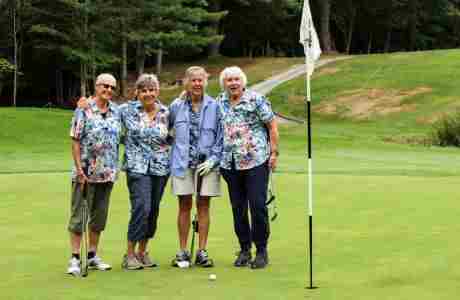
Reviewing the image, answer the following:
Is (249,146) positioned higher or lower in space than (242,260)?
higher

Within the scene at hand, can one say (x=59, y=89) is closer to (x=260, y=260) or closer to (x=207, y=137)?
(x=207, y=137)

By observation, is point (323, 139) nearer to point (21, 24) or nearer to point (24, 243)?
point (21, 24)

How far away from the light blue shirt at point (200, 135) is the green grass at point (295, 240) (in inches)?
39.3

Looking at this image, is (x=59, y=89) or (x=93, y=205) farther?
(x=59, y=89)

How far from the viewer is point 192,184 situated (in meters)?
9.41

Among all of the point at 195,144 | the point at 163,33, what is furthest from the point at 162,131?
the point at 163,33

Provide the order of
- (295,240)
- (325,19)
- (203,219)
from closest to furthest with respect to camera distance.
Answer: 1. (203,219)
2. (295,240)
3. (325,19)

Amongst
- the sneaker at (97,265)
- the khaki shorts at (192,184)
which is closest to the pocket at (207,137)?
the khaki shorts at (192,184)

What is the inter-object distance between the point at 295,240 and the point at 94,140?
2750 mm

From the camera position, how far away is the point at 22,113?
36406 millimetres

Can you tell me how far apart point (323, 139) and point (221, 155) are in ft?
81.7

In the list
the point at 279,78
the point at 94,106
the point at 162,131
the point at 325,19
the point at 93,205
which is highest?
the point at 325,19

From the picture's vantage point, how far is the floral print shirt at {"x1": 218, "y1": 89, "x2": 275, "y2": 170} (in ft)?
30.5

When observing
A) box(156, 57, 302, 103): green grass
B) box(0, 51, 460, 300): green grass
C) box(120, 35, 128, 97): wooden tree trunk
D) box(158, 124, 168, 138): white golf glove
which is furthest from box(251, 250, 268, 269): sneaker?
box(156, 57, 302, 103): green grass
